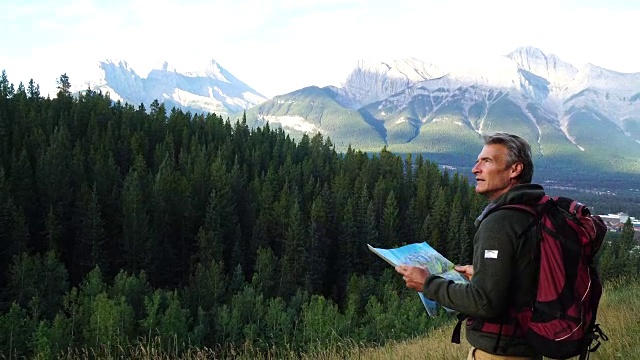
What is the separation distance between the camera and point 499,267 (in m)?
3.83

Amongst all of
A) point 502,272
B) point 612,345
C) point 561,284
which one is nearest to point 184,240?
point 612,345

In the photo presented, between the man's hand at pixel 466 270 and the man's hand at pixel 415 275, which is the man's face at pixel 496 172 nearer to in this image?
the man's hand at pixel 415 275

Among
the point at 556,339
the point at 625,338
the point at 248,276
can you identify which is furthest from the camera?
the point at 248,276

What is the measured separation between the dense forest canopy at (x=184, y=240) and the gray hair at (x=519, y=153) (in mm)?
36658

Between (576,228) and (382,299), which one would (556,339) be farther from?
(382,299)

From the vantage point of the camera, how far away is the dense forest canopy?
46.1 meters

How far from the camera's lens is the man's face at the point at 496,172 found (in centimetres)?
422

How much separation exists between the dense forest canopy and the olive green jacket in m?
36.6

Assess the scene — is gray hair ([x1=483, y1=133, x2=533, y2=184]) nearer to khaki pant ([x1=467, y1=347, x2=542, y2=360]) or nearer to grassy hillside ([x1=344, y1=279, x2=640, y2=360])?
khaki pant ([x1=467, y1=347, x2=542, y2=360])

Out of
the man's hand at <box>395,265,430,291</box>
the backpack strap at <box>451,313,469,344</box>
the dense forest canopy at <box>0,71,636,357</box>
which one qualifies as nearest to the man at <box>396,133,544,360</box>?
the man's hand at <box>395,265,430,291</box>

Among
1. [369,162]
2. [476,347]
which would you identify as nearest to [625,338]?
[476,347]

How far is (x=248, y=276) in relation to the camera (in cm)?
7406

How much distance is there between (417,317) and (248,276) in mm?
34210

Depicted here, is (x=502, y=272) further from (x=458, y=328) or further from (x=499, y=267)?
(x=458, y=328)
